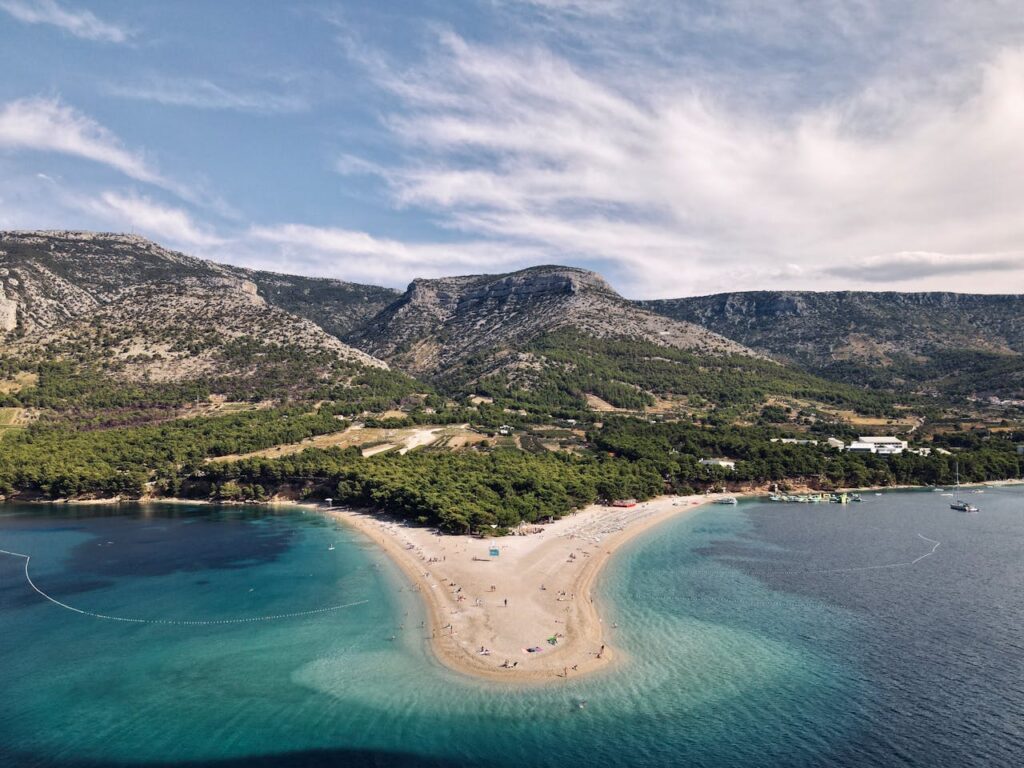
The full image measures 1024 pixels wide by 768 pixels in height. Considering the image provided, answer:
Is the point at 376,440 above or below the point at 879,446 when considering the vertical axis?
below

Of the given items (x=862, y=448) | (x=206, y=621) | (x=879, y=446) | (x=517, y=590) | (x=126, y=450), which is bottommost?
(x=206, y=621)

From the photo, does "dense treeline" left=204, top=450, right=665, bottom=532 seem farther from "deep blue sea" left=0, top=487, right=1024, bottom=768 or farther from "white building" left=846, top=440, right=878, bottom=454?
"white building" left=846, top=440, right=878, bottom=454

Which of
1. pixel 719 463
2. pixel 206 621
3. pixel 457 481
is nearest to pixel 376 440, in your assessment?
pixel 457 481

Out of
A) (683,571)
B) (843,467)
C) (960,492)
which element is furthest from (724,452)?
(683,571)

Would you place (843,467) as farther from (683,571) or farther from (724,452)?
(683,571)

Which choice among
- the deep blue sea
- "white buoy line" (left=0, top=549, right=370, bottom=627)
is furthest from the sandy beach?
"white buoy line" (left=0, top=549, right=370, bottom=627)

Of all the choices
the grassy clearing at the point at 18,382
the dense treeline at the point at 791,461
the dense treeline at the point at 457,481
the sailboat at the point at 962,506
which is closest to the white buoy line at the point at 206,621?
the dense treeline at the point at 457,481

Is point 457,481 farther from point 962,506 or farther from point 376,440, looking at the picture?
point 962,506
